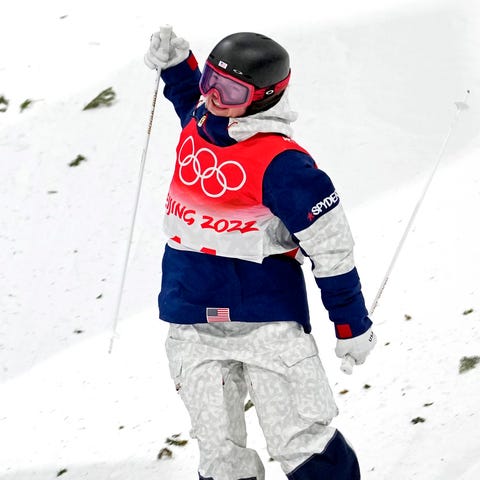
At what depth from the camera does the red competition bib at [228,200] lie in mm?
4219

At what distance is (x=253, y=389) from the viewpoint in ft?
14.7

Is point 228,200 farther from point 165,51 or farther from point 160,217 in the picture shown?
point 160,217

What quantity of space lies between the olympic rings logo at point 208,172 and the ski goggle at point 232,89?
0.22 m

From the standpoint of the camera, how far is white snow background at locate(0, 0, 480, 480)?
612 centimetres

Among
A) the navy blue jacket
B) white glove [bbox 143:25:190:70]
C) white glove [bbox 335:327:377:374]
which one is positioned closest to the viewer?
the navy blue jacket

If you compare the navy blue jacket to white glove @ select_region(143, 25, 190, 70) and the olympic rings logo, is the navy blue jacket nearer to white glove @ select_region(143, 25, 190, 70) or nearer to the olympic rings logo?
the olympic rings logo

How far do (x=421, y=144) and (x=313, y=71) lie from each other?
1.15 metres

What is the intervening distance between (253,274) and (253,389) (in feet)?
1.53

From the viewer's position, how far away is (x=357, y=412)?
6.05 m

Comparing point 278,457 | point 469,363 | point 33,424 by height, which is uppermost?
point 278,457

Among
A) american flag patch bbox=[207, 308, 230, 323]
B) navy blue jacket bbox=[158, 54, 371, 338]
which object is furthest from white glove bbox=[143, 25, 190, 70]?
american flag patch bbox=[207, 308, 230, 323]

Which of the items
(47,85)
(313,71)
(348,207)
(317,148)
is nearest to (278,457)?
(348,207)

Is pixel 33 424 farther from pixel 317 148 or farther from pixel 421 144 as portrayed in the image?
pixel 421 144

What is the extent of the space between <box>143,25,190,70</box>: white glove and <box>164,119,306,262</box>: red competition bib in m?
0.54
